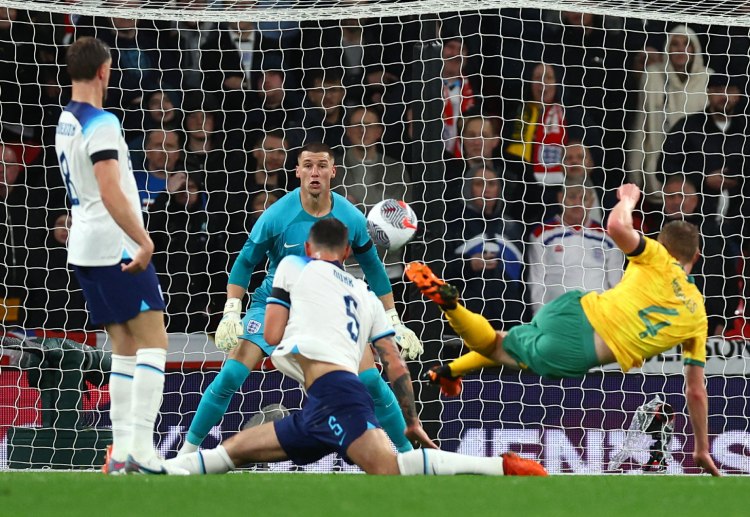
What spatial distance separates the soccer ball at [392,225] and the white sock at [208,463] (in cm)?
202

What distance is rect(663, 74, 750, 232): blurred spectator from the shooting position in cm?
952

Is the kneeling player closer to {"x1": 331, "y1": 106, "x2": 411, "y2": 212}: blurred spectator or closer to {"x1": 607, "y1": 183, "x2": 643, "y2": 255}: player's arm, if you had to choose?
{"x1": 607, "y1": 183, "x2": 643, "y2": 255}: player's arm

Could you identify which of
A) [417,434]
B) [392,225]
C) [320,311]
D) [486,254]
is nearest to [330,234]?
[320,311]

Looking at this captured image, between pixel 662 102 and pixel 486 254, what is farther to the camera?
pixel 662 102

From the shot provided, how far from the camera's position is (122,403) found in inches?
217

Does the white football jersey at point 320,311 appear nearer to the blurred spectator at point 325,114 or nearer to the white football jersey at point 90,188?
the white football jersey at point 90,188

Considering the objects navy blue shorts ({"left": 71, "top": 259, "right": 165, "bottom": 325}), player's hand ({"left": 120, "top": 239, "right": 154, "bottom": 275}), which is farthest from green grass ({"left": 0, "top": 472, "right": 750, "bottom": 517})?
player's hand ({"left": 120, "top": 239, "right": 154, "bottom": 275})

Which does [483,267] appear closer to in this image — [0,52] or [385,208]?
[385,208]

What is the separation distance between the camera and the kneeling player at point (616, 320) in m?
5.90

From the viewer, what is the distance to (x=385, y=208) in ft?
24.3

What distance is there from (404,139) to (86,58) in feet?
14.7

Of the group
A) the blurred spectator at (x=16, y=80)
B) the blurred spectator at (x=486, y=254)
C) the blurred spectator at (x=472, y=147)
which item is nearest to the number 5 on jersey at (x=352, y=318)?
the blurred spectator at (x=486, y=254)

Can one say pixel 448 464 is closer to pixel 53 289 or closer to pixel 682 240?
pixel 682 240

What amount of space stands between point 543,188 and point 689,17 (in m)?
1.63
